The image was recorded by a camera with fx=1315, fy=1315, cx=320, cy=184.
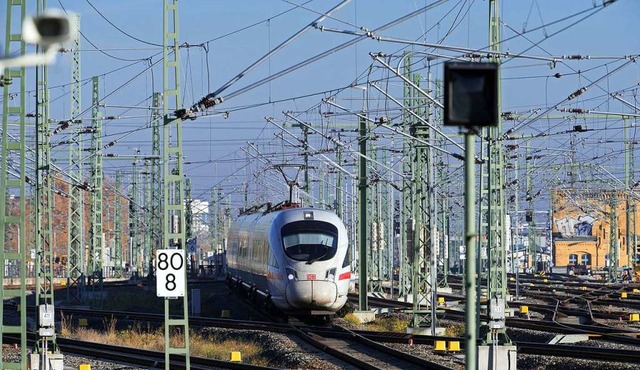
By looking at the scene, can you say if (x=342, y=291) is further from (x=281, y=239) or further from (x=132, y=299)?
(x=132, y=299)

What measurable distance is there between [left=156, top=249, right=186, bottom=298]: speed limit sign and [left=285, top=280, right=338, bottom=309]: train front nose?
17.1 metres

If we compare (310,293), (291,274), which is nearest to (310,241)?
(291,274)

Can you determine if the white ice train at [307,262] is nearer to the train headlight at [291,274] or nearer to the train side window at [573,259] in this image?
the train headlight at [291,274]

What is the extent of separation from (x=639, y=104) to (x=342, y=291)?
14652mm

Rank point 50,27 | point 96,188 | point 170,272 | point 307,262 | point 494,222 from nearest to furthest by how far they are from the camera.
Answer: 1. point 50,27
2. point 170,272
3. point 494,222
4. point 307,262
5. point 96,188

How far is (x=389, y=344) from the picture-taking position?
30875 mm

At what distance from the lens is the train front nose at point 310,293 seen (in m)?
36.9

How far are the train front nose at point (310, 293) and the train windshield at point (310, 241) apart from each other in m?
0.69

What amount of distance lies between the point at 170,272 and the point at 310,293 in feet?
56.7

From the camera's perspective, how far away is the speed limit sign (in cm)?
1977

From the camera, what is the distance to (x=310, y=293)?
3697cm

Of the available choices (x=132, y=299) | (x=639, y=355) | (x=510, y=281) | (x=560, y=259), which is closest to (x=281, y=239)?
(x=639, y=355)

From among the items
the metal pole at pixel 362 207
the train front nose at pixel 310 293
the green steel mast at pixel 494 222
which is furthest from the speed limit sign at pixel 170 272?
the metal pole at pixel 362 207

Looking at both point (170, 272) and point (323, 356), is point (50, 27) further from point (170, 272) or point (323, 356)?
point (323, 356)
